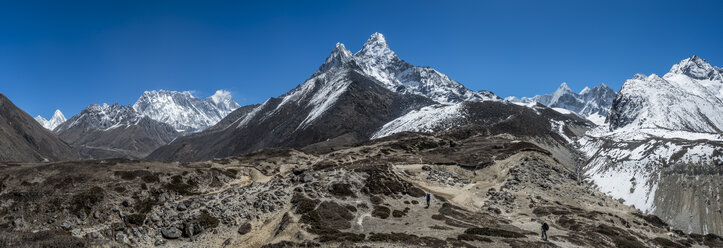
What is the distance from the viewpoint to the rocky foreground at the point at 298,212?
40.4 meters

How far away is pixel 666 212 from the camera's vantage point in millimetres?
78625

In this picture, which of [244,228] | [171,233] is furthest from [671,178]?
[171,233]

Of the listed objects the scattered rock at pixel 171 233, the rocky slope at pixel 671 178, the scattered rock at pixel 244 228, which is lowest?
the scattered rock at pixel 171 233

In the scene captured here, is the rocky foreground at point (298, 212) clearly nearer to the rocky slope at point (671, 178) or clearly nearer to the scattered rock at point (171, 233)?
the scattered rock at point (171, 233)

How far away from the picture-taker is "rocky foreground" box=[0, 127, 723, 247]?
40375 millimetres

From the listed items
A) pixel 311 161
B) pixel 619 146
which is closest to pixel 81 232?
pixel 311 161

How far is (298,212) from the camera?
47938mm

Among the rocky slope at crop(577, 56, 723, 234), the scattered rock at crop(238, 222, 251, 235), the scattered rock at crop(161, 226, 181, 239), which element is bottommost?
the scattered rock at crop(161, 226, 181, 239)

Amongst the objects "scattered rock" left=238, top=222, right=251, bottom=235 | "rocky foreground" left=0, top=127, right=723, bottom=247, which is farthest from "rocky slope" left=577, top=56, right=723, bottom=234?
"scattered rock" left=238, top=222, right=251, bottom=235

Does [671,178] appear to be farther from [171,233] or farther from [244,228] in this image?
[171,233]

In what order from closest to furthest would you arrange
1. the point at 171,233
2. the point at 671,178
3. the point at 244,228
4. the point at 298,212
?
the point at 171,233 → the point at 244,228 → the point at 298,212 → the point at 671,178

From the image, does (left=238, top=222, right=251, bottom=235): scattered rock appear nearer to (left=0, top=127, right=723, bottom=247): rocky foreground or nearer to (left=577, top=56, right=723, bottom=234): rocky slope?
(left=0, top=127, right=723, bottom=247): rocky foreground

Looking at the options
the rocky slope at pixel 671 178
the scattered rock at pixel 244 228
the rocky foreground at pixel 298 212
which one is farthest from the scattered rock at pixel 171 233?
the rocky slope at pixel 671 178

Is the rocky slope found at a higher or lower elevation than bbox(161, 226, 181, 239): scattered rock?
higher
